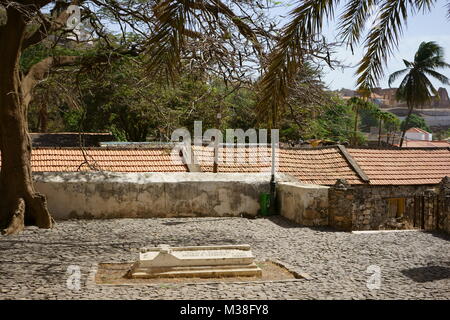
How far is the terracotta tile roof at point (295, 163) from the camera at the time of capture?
56.7 feet

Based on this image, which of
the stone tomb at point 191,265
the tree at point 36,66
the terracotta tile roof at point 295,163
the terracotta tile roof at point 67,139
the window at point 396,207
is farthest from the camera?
the terracotta tile roof at point 67,139

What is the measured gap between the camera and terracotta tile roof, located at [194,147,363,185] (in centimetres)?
1730

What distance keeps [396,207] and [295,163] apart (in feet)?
13.3

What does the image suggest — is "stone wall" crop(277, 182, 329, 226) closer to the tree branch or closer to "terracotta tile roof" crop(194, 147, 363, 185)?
"terracotta tile roof" crop(194, 147, 363, 185)

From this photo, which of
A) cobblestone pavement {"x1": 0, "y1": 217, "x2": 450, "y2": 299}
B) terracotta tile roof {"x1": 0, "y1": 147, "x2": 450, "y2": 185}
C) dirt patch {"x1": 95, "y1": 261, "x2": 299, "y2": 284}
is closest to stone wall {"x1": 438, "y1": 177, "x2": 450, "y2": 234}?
cobblestone pavement {"x1": 0, "y1": 217, "x2": 450, "y2": 299}

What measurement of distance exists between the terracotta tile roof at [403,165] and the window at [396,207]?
70 centimetres

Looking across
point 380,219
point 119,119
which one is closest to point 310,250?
point 380,219

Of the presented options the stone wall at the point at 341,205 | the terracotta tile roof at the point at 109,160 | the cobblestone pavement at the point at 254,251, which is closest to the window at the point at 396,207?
the terracotta tile roof at the point at 109,160

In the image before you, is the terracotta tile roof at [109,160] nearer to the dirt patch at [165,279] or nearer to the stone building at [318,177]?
the stone building at [318,177]

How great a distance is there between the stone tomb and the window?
41.3ft
